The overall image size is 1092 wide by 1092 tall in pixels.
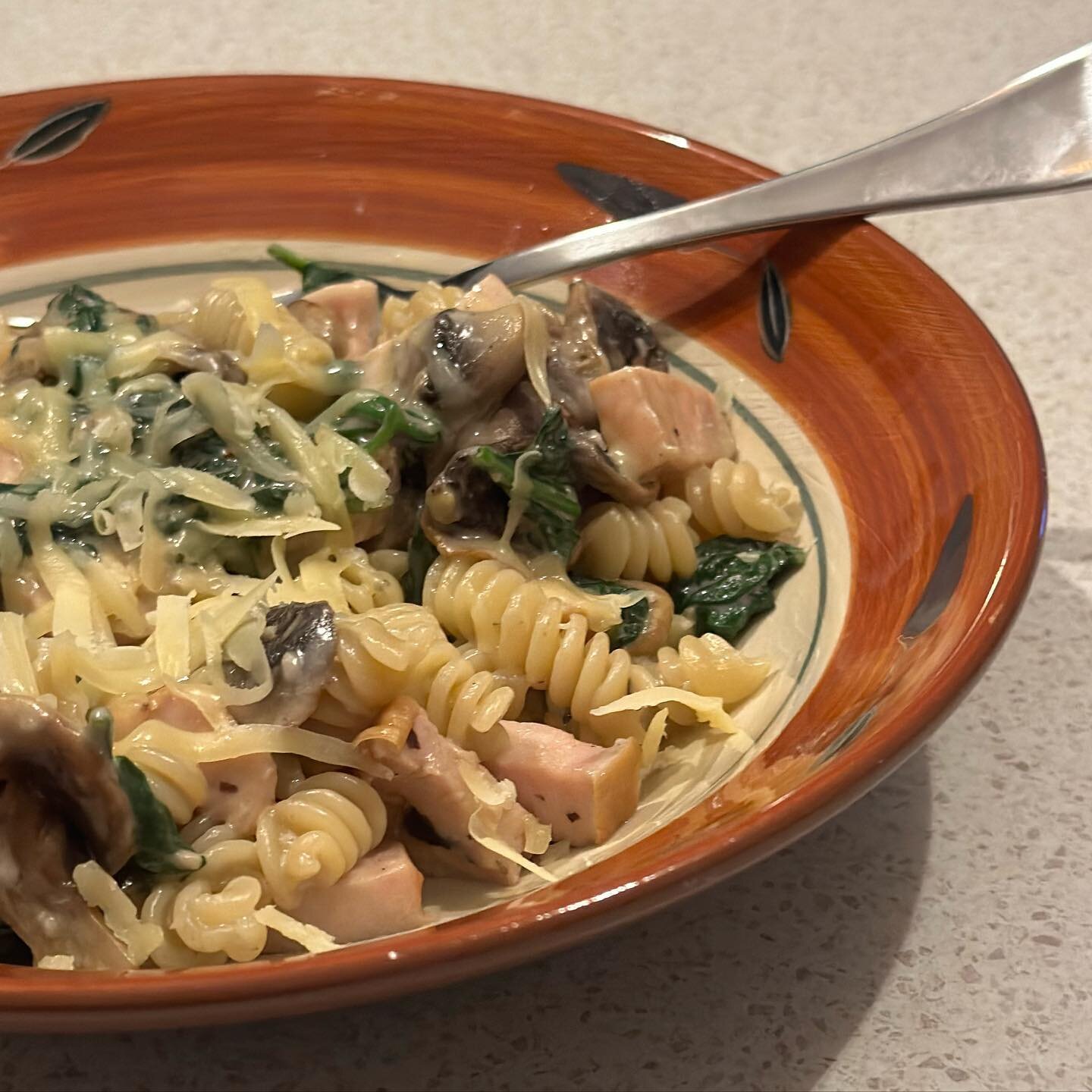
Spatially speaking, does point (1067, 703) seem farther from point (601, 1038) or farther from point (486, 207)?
point (486, 207)

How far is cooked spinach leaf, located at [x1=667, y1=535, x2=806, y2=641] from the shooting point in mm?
1690

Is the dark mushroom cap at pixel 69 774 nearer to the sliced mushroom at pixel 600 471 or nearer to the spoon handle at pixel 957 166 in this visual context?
the sliced mushroom at pixel 600 471

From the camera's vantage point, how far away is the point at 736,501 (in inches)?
68.4

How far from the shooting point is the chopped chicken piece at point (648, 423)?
175 cm

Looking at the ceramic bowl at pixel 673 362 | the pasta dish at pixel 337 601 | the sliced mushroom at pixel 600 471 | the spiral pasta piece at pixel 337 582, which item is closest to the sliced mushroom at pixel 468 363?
the pasta dish at pixel 337 601

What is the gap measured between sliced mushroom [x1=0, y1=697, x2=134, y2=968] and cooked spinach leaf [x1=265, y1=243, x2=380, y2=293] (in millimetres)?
1089

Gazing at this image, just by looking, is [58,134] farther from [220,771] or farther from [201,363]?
[220,771]

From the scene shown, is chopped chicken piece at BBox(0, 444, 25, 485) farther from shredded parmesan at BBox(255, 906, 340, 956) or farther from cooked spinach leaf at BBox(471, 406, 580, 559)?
shredded parmesan at BBox(255, 906, 340, 956)

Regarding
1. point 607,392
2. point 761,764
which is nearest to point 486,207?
point 607,392

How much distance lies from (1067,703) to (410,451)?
0.97m

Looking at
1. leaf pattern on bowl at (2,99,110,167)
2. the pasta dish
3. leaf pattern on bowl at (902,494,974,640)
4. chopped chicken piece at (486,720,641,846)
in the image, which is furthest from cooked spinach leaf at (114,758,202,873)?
leaf pattern on bowl at (2,99,110,167)

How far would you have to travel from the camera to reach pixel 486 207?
217cm

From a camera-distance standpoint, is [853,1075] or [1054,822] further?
[1054,822]

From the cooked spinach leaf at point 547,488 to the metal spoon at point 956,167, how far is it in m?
0.48
